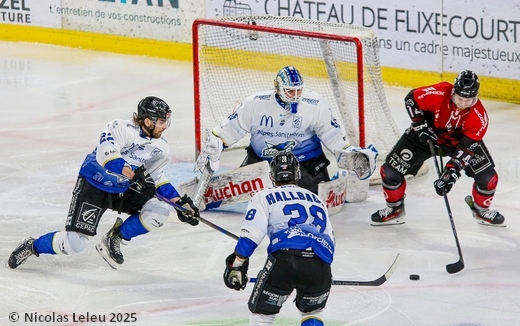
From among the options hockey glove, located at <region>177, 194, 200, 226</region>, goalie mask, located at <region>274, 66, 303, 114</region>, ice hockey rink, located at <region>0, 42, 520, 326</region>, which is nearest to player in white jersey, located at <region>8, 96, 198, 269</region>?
hockey glove, located at <region>177, 194, 200, 226</region>

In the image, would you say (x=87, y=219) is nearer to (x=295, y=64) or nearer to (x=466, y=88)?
(x=466, y=88)

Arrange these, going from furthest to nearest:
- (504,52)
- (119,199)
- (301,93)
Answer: (504,52)
(301,93)
(119,199)

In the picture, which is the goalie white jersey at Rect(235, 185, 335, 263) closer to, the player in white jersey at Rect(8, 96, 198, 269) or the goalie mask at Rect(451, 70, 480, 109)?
the player in white jersey at Rect(8, 96, 198, 269)

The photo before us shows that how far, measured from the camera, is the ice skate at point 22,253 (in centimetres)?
562

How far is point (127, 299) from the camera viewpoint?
17.5 ft

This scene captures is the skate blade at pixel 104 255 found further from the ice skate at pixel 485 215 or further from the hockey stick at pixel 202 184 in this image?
the ice skate at pixel 485 215

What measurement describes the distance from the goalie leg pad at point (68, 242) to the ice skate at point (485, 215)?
2191mm

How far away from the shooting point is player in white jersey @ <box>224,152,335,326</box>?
432 centimetres

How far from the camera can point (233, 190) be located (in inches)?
260

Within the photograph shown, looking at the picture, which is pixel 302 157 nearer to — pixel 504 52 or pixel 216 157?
pixel 216 157

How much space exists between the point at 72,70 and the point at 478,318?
5931mm

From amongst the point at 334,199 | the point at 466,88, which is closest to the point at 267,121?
the point at 334,199

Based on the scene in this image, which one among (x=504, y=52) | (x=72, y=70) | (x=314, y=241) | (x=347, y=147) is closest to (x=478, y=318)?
(x=314, y=241)

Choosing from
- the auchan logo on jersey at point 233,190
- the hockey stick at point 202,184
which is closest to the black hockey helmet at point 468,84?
the auchan logo on jersey at point 233,190
